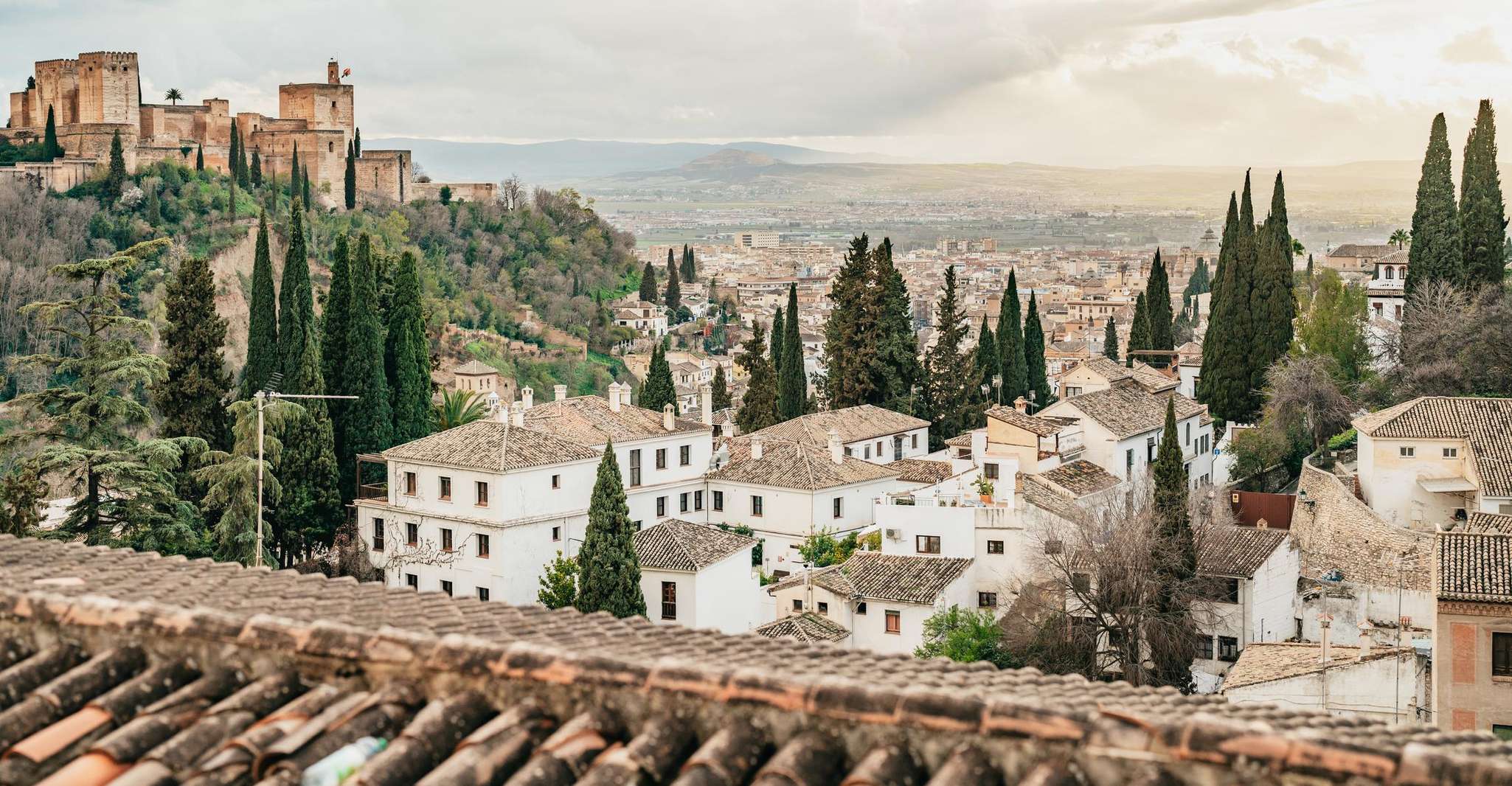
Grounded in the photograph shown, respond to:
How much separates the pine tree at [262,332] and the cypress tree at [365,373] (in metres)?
1.34

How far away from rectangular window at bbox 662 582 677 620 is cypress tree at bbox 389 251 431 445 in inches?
274

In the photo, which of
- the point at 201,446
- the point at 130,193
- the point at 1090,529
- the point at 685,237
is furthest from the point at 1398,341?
the point at 685,237

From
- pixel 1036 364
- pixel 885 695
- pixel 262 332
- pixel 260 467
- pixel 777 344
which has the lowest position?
pixel 260 467

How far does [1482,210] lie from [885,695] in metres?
31.5

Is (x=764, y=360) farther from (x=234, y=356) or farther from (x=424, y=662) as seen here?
(x=424, y=662)

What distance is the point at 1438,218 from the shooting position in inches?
1216

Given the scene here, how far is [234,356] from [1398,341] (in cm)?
3407

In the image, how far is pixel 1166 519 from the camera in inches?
878

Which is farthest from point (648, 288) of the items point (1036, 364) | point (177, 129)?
point (1036, 364)

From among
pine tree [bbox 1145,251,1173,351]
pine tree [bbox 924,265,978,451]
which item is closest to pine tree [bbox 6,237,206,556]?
pine tree [bbox 924,265,978,451]

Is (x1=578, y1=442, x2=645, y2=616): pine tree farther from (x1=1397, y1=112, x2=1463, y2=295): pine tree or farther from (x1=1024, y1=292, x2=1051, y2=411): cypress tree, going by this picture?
(x1=1024, y1=292, x2=1051, y2=411): cypress tree

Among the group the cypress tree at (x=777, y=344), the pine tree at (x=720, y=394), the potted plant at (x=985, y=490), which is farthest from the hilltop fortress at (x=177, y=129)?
the potted plant at (x=985, y=490)

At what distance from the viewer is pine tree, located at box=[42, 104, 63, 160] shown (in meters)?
54.7

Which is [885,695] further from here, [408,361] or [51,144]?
[51,144]
